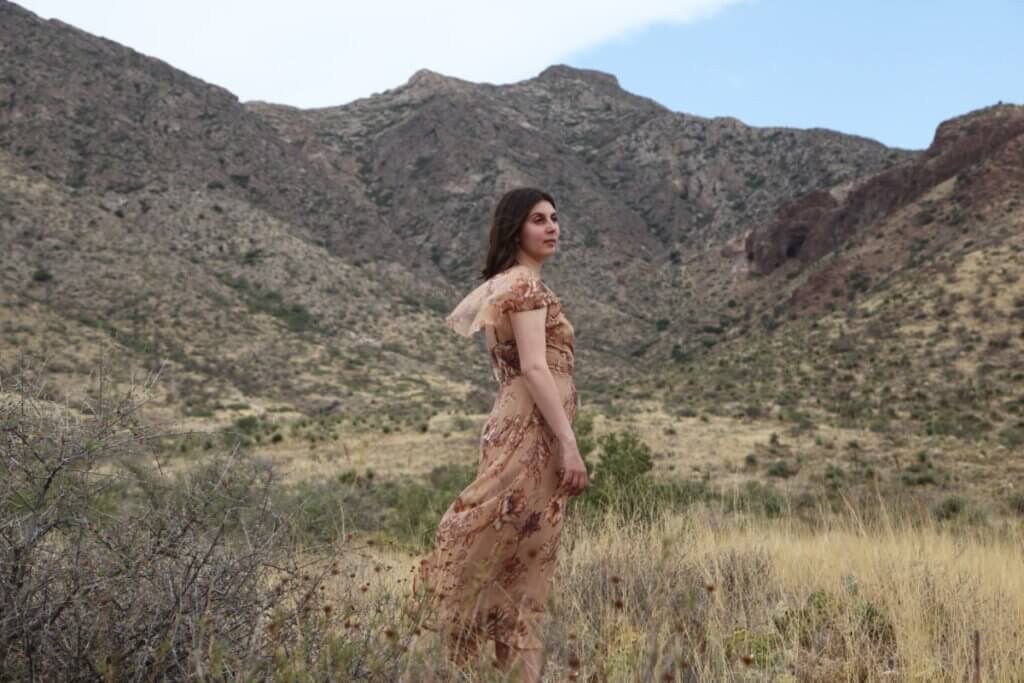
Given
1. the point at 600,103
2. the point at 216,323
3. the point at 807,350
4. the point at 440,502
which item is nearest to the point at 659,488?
the point at 440,502

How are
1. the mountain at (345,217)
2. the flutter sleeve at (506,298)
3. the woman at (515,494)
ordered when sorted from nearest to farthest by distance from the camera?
the woman at (515,494)
the flutter sleeve at (506,298)
the mountain at (345,217)

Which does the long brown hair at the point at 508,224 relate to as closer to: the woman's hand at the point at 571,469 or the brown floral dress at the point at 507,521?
the brown floral dress at the point at 507,521

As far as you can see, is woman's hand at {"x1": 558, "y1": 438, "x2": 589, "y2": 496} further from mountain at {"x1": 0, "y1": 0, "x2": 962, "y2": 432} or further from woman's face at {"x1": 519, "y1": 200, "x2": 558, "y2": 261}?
mountain at {"x1": 0, "y1": 0, "x2": 962, "y2": 432}

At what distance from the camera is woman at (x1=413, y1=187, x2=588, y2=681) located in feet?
9.52

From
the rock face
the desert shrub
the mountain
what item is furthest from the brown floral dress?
the rock face

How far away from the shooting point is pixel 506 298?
301cm

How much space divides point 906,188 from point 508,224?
168 ft

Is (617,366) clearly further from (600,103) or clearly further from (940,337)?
(600,103)

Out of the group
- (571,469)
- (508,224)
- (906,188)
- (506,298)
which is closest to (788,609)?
(571,469)

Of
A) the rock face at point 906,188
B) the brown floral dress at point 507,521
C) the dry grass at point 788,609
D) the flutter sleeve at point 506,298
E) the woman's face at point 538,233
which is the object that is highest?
the rock face at point 906,188

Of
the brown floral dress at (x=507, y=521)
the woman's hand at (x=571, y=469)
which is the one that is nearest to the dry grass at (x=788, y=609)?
the brown floral dress at (x=507, y=521)

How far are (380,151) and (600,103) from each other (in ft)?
86.5

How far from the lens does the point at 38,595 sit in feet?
7.63

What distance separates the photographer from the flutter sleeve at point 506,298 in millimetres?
3004
